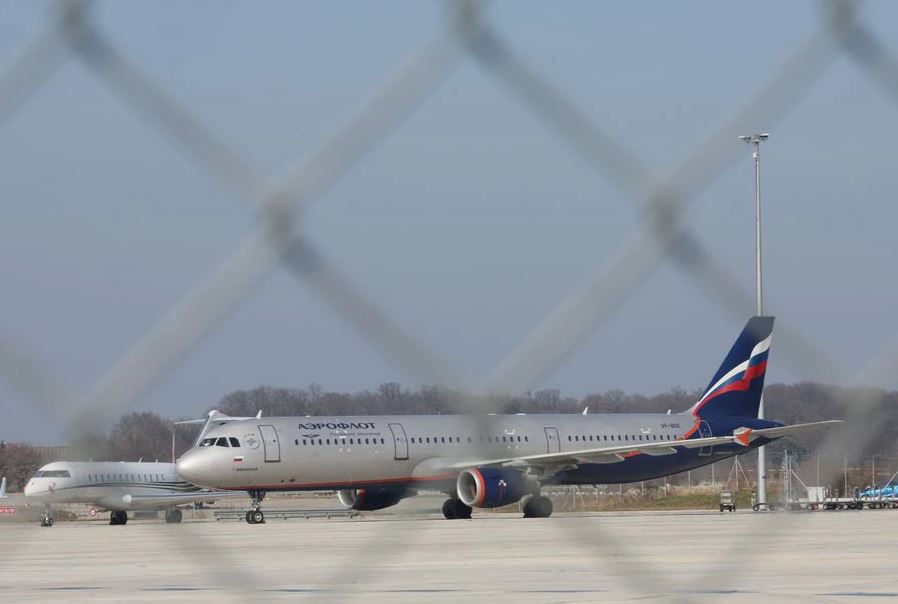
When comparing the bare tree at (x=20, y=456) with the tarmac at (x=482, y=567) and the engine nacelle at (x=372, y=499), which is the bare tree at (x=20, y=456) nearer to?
the tarmac at (x=482, y=567)

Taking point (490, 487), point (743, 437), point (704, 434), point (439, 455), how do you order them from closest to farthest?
point (490, 487), point (439, 455), point (743, 437), point (704, 434)

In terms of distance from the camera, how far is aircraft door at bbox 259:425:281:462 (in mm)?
36844

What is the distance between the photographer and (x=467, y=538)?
83.5ft

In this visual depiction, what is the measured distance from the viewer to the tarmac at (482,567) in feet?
32.6

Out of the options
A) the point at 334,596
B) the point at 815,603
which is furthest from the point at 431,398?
the point at 815,603

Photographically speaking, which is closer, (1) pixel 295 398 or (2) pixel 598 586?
(1) pixel 295 398

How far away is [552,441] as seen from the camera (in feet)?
132

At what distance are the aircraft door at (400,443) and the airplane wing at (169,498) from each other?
6.09 meters

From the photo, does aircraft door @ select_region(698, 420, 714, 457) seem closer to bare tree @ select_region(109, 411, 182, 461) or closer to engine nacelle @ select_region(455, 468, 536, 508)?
engine nacelle @ select_region(455, 468, 536, 508)

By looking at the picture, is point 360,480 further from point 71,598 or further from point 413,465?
point 71,598

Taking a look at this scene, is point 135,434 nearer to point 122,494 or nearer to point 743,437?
point 743,437

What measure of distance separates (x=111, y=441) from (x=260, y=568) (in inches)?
608

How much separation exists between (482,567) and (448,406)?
559 inches

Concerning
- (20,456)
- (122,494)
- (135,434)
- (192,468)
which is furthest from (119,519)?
(135,434)
